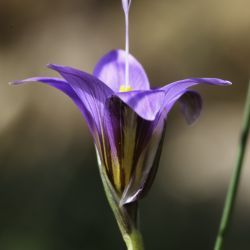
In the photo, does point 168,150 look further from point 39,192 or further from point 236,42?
point 236,42

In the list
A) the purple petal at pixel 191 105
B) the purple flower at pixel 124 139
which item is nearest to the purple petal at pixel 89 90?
the purple flower at pixel 124 139

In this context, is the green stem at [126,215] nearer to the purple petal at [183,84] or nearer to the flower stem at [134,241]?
the flower stem at [134,241]

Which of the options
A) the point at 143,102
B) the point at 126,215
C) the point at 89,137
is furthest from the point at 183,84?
the point at 89,137

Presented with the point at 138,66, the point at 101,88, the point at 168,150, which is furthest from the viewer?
the point at 168,150

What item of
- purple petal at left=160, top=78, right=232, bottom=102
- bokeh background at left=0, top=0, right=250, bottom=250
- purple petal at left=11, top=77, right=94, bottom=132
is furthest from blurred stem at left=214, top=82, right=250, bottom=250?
bokeh background at left=0, top=0, right=250, bottom=250

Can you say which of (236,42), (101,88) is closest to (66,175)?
(236,42)

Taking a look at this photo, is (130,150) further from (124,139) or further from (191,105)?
(191,105)
